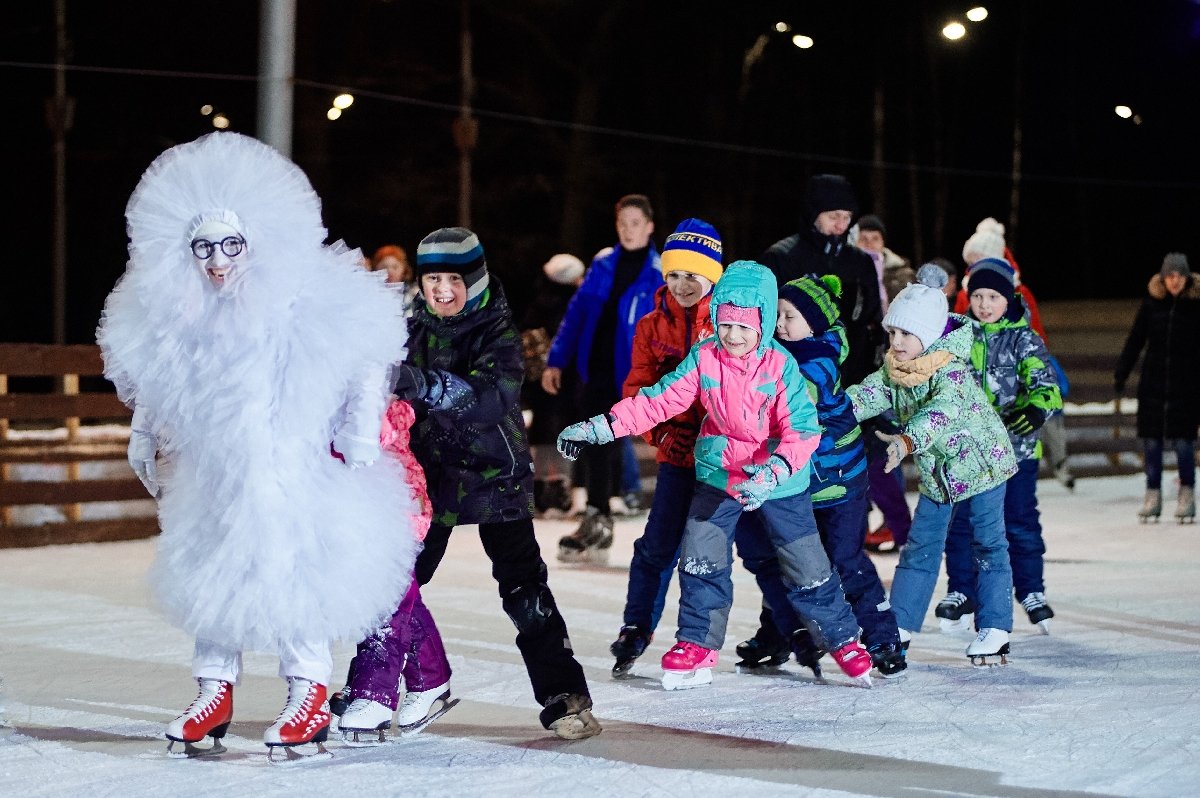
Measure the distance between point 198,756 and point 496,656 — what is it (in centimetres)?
189

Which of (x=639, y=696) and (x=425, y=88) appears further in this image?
(x=425, y=88)

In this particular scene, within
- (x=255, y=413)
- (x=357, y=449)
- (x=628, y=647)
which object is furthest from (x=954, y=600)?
(x=255, y=413)

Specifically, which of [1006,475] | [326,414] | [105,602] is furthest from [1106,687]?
[105,602]

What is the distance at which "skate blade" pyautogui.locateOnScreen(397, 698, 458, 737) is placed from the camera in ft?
15.8

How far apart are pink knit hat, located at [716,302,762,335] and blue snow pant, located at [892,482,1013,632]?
1303mm

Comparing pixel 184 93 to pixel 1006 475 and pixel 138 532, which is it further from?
pixel 1006 475

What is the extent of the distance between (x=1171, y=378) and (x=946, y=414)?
593 centimetres

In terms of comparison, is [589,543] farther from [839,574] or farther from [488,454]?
[488,454]

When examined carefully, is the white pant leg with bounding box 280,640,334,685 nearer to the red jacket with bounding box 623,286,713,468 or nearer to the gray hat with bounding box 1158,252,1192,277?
the red jacket with bounding box 623,286,713,468

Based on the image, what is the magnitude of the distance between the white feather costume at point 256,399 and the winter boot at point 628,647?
1.61 meters

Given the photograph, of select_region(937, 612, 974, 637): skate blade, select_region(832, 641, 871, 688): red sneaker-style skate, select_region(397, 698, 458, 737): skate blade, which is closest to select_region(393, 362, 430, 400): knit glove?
select_region(397, 698, 458, 737): skate blade

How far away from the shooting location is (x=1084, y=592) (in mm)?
8141

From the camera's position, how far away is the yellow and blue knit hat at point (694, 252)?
6125mm

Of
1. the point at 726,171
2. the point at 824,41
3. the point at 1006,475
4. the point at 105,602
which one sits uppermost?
the point at 824,41
